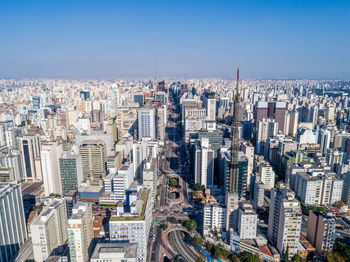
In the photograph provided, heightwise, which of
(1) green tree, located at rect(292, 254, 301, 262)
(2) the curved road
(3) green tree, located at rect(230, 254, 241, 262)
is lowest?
(2) the curved road

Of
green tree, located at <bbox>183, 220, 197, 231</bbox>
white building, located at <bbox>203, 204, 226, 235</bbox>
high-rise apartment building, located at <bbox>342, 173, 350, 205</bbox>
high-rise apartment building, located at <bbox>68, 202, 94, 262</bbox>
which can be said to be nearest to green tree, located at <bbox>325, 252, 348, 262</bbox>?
white building, located at <bbox>203, 204, 226, 235</bbox>

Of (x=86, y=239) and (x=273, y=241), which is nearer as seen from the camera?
(x=86, y=239)

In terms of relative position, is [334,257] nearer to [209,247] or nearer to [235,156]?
[209,247]

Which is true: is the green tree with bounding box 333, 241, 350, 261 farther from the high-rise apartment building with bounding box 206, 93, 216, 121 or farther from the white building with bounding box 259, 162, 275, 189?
the high-rise apartment building with bounding box 206, 93, 216, 121

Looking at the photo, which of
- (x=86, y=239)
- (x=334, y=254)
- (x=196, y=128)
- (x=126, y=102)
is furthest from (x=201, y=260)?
(x=126, y=102)

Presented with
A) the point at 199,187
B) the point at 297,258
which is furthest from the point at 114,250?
the point at 199,187

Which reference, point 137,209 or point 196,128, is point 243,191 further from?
point 196,128
